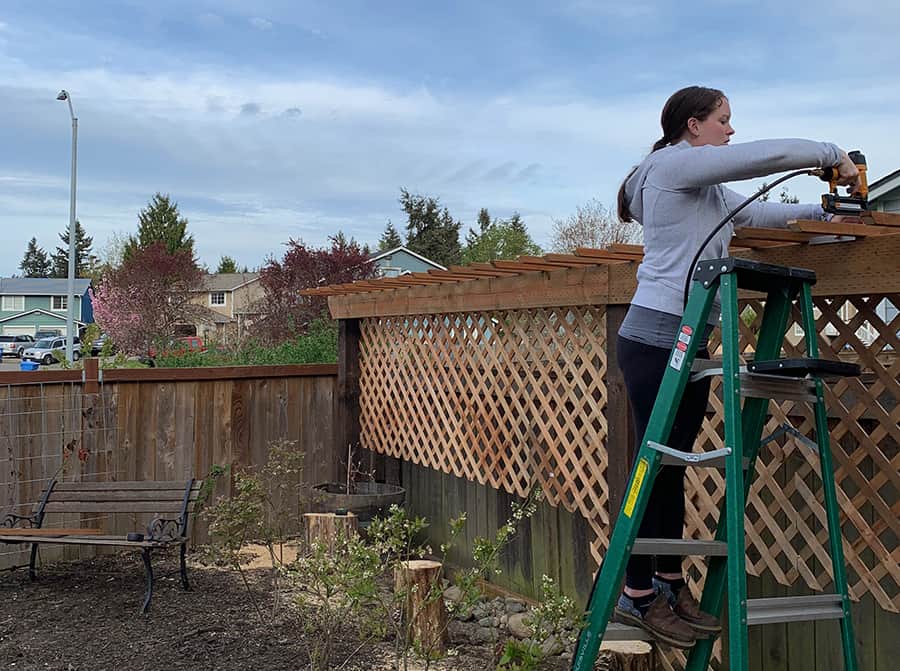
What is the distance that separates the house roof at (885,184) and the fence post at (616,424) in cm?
817

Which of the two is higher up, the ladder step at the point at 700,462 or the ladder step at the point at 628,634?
the ladder step at the point at 700,462

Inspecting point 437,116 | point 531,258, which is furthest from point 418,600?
point 437,116

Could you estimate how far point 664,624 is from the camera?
2721 mm

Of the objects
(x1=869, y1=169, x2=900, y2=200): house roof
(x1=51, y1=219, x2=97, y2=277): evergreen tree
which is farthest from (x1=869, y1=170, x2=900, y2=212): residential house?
(x1=51, y1=219, x2=97, y2=277): evergreen tree

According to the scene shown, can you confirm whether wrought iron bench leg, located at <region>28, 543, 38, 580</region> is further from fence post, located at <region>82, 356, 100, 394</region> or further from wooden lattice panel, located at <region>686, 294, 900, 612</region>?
wooden lattice panel, located at <region>686, 294, 900, 612</region>

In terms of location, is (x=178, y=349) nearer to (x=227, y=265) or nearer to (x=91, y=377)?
(x=91, y=377)

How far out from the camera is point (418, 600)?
4.14 metres

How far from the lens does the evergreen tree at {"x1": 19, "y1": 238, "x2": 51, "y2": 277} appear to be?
71500 mm

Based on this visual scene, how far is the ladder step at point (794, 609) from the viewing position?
240 cm

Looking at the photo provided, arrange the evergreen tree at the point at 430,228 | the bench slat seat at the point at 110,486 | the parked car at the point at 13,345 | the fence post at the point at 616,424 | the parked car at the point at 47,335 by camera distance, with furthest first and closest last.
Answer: the parked car at the point at 47,335, the parked car at the point at 13,345, the evergreen tree at the point at 430,228, the bench slat seat at the point at 110,486, the fence post at the point at 616,424

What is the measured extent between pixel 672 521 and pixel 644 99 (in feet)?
19.6

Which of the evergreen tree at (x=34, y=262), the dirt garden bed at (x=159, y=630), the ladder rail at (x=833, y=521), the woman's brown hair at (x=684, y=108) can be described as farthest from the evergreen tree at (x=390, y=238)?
the evergreen tree at (x=34, y=262)

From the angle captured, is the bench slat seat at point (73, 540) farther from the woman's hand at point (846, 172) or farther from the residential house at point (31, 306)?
the residential house at point (31, 306)

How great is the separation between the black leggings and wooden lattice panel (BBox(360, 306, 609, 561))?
4.72 feet
